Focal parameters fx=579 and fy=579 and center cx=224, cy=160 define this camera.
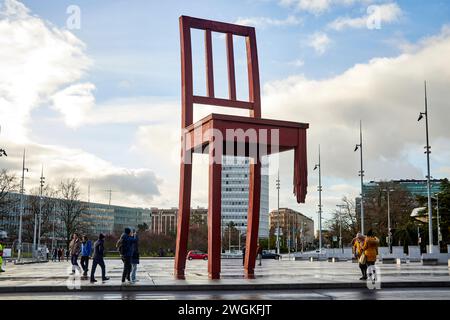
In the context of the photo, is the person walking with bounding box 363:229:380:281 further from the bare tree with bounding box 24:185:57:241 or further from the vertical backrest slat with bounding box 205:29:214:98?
the bare tree with bounding box 24:185:57:241

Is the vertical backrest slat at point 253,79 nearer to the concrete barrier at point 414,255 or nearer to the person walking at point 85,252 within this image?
the person walking at point 85,252

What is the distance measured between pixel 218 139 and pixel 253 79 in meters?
2.87

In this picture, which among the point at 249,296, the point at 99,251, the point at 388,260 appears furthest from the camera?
the point at 388,260

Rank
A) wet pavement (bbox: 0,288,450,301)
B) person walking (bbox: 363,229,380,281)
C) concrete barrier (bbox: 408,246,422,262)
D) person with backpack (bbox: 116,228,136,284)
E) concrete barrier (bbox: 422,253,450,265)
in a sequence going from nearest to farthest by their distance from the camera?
1. wet pavement (bbox: 0,288,450,301)
2. person with backpack (bbox: 116,228,136,284)
3. person walking (bbox: 363,229,380,281)
4. concrete barrier (bbox: 422,253,450,265)
5. concrete barrier (bbox: 408,246,422,262)

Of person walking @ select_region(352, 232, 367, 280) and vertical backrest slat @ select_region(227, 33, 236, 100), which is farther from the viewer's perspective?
vertical backrest slat @ select_region(227, 33, 236, 100)

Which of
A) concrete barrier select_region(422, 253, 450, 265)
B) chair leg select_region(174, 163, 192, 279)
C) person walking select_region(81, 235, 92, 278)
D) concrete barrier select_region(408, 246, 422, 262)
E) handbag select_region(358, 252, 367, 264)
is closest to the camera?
handbag select_region(358, 252, 367, 264)

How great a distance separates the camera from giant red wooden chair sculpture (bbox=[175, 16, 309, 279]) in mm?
15578

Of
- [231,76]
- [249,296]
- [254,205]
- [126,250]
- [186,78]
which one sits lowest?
[249,296]

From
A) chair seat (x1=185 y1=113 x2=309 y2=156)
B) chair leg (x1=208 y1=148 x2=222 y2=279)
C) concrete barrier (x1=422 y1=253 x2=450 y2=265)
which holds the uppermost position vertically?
chair seat (x1=185 y1=113 x2=309 y2=156)

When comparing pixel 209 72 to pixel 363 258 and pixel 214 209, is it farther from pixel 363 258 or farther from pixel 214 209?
pixel 363 258

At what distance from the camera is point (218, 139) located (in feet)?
50.3

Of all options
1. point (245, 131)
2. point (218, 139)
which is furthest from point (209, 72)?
point (218, 139)

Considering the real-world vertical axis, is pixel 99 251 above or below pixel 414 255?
above

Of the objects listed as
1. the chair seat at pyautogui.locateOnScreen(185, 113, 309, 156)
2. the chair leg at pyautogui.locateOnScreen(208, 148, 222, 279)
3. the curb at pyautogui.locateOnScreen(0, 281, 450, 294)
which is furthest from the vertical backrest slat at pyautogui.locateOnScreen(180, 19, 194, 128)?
the curb at pyautogui.locateOnScreen(0, 281, 450, 294)
